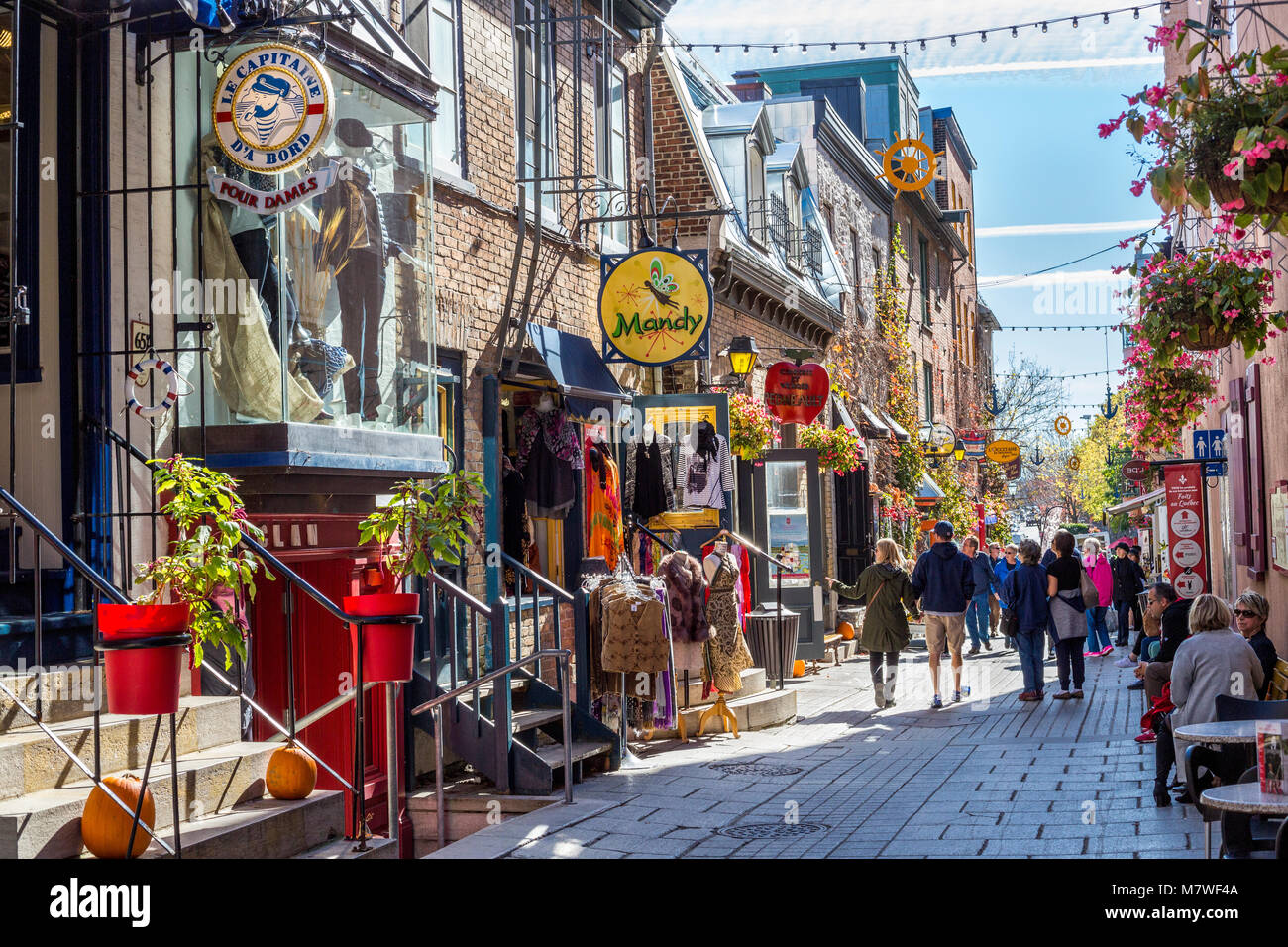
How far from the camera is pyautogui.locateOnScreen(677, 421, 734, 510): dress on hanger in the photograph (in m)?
14.7

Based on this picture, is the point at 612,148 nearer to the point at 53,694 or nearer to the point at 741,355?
the point at 741,355

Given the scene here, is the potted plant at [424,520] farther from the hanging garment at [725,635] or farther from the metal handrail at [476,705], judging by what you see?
the hanging garment at [725,635]

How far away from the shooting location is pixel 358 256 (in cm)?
905

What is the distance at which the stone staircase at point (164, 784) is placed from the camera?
19.7 feet

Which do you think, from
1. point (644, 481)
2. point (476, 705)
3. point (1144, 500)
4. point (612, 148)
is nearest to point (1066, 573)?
point (644, 481)

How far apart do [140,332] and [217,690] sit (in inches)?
80.7

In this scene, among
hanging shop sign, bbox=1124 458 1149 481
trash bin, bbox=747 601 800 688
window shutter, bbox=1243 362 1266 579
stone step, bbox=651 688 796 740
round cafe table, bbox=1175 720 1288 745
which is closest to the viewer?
round cafe table, bbox=1175 720 1288 745

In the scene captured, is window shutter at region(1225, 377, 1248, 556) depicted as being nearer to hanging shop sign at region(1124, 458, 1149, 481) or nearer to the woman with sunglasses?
the woman with sunglasses

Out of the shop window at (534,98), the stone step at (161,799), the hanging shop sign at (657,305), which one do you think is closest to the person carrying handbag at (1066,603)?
the hanging shop sign at (657,305)

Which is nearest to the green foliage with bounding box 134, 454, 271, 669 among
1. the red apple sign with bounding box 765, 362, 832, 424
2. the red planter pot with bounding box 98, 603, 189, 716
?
the red planter pot with bounding box 98, 603, 189, 716

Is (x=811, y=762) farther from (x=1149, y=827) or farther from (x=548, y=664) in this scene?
(x=1149, y=827)

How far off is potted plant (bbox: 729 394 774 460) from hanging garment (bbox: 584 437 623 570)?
3336mm

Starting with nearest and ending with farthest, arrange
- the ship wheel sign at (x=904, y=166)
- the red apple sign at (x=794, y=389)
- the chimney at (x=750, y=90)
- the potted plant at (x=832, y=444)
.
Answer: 1. the red apple sign at (x=794, y=389)
2. the potted plant at (x=832, y=444)
3. the ship wheel sign at (x=904, y=166)
4. the chimney at (x=750, y=90)

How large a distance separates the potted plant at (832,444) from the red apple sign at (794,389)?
1346mm
